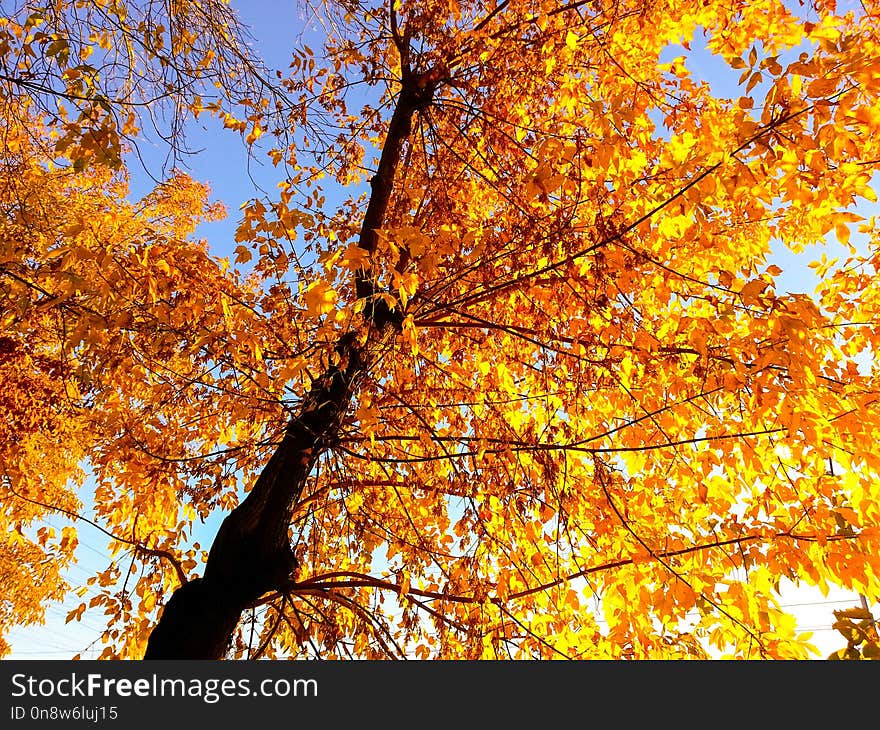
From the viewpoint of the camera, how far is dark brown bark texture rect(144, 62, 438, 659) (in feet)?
10.3

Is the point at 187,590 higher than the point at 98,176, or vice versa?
the point at 98,176

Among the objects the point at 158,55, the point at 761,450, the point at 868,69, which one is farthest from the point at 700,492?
the point at 158,55

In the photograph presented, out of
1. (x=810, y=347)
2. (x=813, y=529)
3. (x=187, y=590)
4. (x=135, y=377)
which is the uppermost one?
(x=135, y=377)

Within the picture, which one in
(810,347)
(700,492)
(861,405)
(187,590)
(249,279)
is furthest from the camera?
(249,279)

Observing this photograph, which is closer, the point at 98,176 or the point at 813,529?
the point at 813,529

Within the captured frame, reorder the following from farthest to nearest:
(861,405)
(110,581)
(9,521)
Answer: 1. (9,521)
2. (110,581)
3. (861,405)

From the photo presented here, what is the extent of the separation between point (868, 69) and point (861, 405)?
153cm

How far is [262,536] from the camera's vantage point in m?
3.37

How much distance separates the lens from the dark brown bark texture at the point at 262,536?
10.3 feet

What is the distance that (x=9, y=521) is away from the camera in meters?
7.87

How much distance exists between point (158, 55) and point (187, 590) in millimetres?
3053

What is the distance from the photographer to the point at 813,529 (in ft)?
8.51

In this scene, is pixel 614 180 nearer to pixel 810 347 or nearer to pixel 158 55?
pixel 810 347

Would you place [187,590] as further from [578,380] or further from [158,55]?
[158,55]
